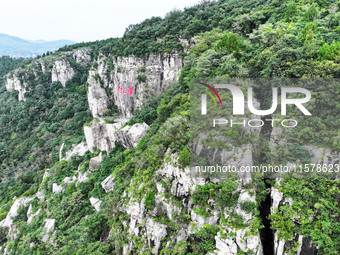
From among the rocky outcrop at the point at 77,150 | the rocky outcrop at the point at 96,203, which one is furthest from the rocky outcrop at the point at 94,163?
the rocky outcrop at the point at 96,203

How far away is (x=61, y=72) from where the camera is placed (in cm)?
7131

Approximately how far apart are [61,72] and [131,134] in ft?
180

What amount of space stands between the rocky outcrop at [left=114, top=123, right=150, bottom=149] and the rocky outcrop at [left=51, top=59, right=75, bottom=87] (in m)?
49.9

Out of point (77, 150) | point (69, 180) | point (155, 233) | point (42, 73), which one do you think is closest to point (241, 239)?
point (155, 233)

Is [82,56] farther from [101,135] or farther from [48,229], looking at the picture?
[48,229]

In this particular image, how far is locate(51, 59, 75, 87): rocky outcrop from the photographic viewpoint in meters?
71.4

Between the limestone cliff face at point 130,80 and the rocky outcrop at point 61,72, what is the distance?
27.8 meters

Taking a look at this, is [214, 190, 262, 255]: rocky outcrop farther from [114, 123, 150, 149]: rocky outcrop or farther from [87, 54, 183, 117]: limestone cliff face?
[87, 54, 183, 117]: limestone cliff face

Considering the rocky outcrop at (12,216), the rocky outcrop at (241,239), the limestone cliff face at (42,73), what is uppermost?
the limestone cliff face at (42,73)

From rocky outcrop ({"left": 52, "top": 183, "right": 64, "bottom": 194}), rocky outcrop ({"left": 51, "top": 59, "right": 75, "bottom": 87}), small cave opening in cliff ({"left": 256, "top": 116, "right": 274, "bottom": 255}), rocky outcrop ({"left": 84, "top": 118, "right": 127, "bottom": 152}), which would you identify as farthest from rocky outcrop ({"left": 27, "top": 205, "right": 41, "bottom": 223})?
rocky outcrop ({"left": 51, "top": 59, "right": 75, "bottom": 87})

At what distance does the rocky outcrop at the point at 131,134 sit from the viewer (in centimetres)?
3131

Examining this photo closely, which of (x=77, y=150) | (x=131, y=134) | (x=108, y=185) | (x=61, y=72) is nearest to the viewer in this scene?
(x=108, y=185)

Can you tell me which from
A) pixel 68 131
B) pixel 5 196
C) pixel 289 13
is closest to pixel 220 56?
pixel 289 13

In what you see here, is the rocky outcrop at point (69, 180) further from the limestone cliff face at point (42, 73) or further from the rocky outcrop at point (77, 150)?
the limestone cliff face at point (42, 73)
